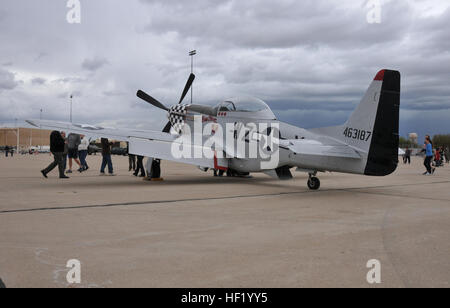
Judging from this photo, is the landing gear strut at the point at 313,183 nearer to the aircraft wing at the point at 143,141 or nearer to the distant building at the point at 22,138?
the aircraft wing at the point at 143,141

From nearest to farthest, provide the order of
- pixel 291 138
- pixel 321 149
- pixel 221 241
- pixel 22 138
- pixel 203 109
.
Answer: pixel 221 241, pixel 321 149, pixel 291 138, pixel 203 109, pixel 22 138

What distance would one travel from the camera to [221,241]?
4996 millimetres

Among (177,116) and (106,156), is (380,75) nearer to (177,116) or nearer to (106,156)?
(177,116)

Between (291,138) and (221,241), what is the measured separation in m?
8.13

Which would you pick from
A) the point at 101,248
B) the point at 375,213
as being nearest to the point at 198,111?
the point at 375,213

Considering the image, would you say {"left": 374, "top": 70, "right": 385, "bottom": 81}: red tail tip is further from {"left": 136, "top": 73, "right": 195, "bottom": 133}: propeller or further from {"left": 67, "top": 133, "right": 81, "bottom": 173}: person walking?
{"left": 67, "top": 133, "right": 81, "bottom": 173}: person walking

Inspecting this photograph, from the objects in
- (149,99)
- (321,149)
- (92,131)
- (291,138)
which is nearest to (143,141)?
(92,131)

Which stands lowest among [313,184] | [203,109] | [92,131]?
[313,184]

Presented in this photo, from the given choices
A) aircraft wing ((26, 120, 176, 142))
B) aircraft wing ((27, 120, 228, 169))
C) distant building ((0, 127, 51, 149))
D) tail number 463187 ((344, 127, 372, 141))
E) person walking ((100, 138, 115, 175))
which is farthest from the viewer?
distant building ((0, 127, 51, 149))

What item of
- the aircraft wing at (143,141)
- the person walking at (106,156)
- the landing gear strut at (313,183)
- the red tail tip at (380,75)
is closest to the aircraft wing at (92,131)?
the aircraft wing at (143,141)

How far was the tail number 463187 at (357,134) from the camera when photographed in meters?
9.75

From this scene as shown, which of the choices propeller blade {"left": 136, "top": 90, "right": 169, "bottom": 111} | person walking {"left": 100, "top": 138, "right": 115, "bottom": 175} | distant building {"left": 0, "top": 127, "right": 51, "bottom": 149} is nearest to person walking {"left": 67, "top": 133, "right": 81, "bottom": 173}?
person walking {"left": 100, "top": 138, "right": 115, "bottom": 175}

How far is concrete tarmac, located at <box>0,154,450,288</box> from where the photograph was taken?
3.55 m
